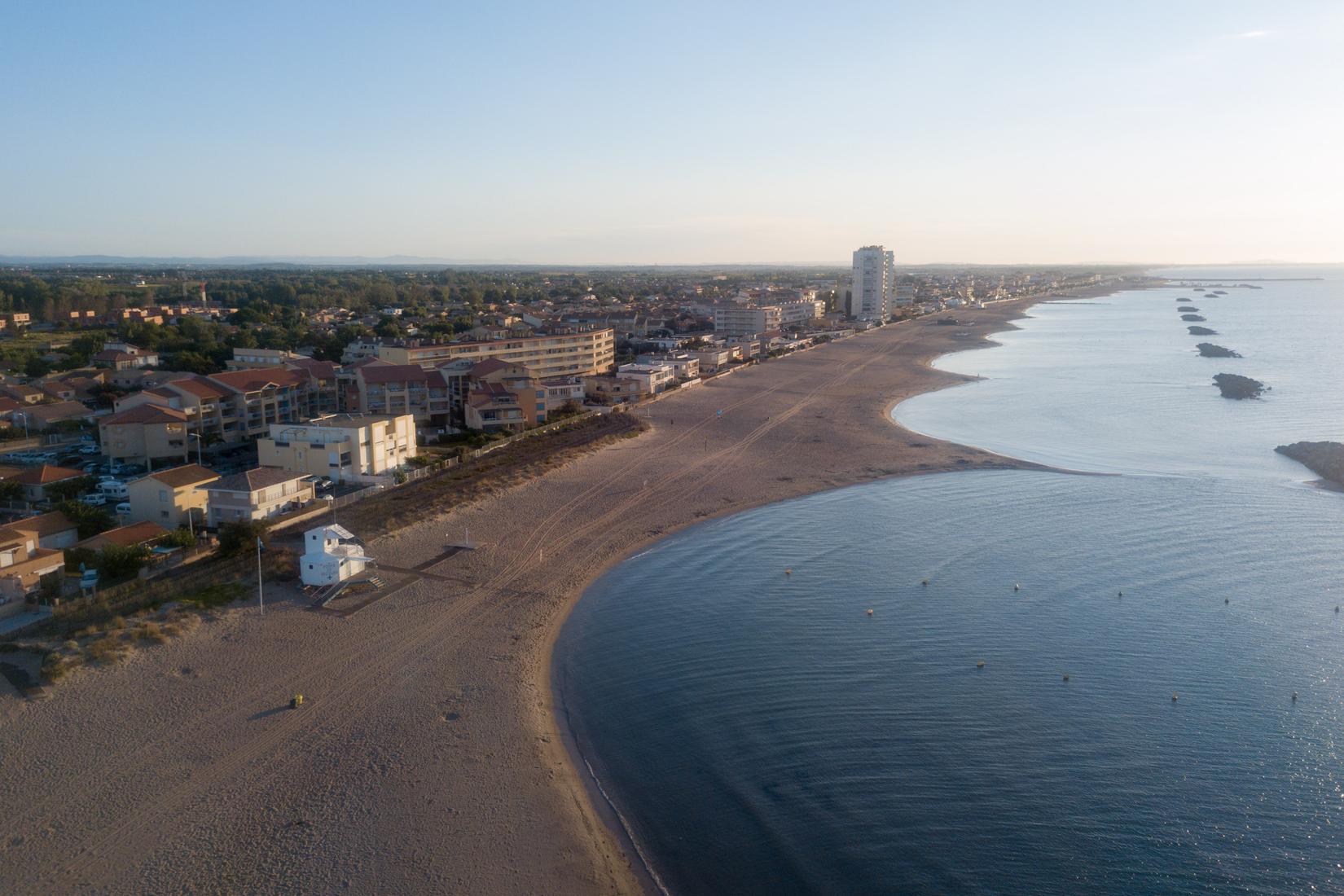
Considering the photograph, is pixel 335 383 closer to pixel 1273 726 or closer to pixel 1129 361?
pixel 1273 726

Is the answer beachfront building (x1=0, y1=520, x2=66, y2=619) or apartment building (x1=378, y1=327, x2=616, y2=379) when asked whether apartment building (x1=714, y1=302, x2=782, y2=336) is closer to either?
apartment building (x1=378, y1=327, x2=616, y2=379)

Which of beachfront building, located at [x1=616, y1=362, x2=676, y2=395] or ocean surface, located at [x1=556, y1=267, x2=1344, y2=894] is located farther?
beachfront building, located at [x1=616, y1=362, x2=676, y2=395]

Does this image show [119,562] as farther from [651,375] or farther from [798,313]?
[798,313]

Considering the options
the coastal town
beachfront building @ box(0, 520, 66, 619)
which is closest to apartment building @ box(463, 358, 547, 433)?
the coastal town

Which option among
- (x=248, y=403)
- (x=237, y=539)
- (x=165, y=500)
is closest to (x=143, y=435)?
(x=248, y=403)

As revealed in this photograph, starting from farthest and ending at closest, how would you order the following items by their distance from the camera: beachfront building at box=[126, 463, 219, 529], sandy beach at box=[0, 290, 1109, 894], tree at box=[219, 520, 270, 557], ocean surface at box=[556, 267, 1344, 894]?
beachfront building at box=[126, 463, 219, 529]
tree at box=[219, 520, 270, 557]
ocean surface at box=[556, 267, 1344, 894]
sandy beach at box=[0, 290, 1109, 894]

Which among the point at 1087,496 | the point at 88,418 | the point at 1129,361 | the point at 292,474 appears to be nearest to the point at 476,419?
the point at 292,474
